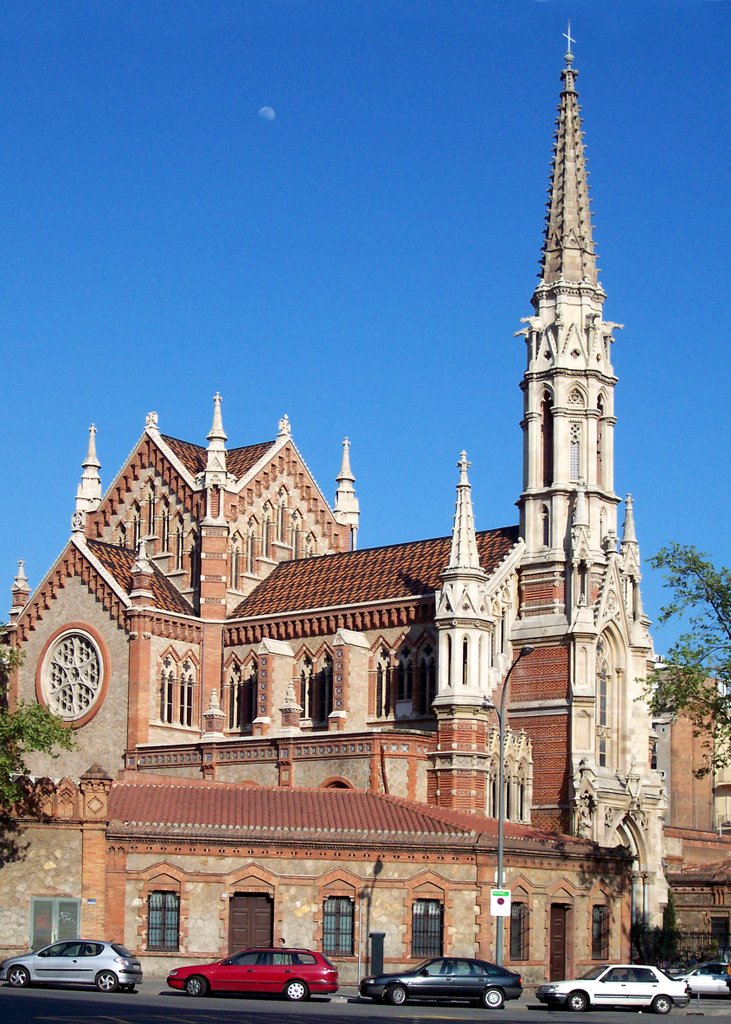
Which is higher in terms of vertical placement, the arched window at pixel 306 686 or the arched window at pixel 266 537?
the arched window at pixel 266 537

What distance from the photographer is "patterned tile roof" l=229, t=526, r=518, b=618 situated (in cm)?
6856

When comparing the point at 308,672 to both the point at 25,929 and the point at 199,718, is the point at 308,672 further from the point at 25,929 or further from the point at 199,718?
the point at 25,929

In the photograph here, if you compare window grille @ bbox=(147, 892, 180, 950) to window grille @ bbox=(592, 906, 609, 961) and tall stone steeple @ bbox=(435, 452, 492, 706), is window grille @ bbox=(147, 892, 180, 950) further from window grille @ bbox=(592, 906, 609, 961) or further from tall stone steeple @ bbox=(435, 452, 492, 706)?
tall stone steeple @ bbox=(435, 452, 492, 706)

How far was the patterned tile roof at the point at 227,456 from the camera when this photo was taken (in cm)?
7869

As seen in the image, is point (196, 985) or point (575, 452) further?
point (575, 452)

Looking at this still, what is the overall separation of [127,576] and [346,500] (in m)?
14.3

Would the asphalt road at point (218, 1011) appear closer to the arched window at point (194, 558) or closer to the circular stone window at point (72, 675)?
the circular stone window at point (72, 675)

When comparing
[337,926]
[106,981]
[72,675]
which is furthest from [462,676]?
[106,981]

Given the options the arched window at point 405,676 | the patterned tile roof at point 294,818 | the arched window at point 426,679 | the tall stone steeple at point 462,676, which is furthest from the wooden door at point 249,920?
the arched window at point 405,676

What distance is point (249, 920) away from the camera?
4847 cm

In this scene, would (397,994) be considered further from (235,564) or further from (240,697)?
(235,564)

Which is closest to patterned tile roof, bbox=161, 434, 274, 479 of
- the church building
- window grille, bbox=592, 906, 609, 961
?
the church building

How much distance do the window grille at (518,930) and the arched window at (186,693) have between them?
77.7ft

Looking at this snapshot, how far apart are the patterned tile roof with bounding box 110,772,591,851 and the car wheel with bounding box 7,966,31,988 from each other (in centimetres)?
723
